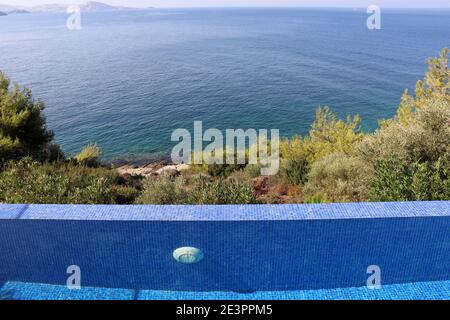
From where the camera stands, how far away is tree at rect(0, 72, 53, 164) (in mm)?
9844

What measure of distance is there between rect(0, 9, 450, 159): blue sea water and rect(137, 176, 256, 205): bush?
1952cm

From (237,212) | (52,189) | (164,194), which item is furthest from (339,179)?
(52,189)

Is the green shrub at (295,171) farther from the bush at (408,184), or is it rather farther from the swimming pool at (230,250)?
the swimming pool at (230,250)

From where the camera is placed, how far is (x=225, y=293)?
5352 millimetres

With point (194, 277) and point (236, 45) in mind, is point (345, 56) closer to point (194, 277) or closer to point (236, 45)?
point (236, 45)

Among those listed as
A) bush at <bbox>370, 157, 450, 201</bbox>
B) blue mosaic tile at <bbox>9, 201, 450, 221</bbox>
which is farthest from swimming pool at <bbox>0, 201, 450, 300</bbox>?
bush at <bbox>370, 157, 450, 201</bbox>

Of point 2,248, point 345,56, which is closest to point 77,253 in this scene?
point 2,248

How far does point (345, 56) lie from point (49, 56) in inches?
1663

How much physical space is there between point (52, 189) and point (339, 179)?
17.4 feet

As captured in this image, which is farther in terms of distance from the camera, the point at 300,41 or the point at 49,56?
the point at 300,41

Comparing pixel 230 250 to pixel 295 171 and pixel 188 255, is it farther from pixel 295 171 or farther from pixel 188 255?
pixel 295 171

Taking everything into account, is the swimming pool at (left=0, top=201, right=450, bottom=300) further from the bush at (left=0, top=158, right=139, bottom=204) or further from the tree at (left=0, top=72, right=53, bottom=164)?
the tree at (left=0, top=72, right=53, bottom=164)

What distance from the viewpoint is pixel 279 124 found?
3275cm
